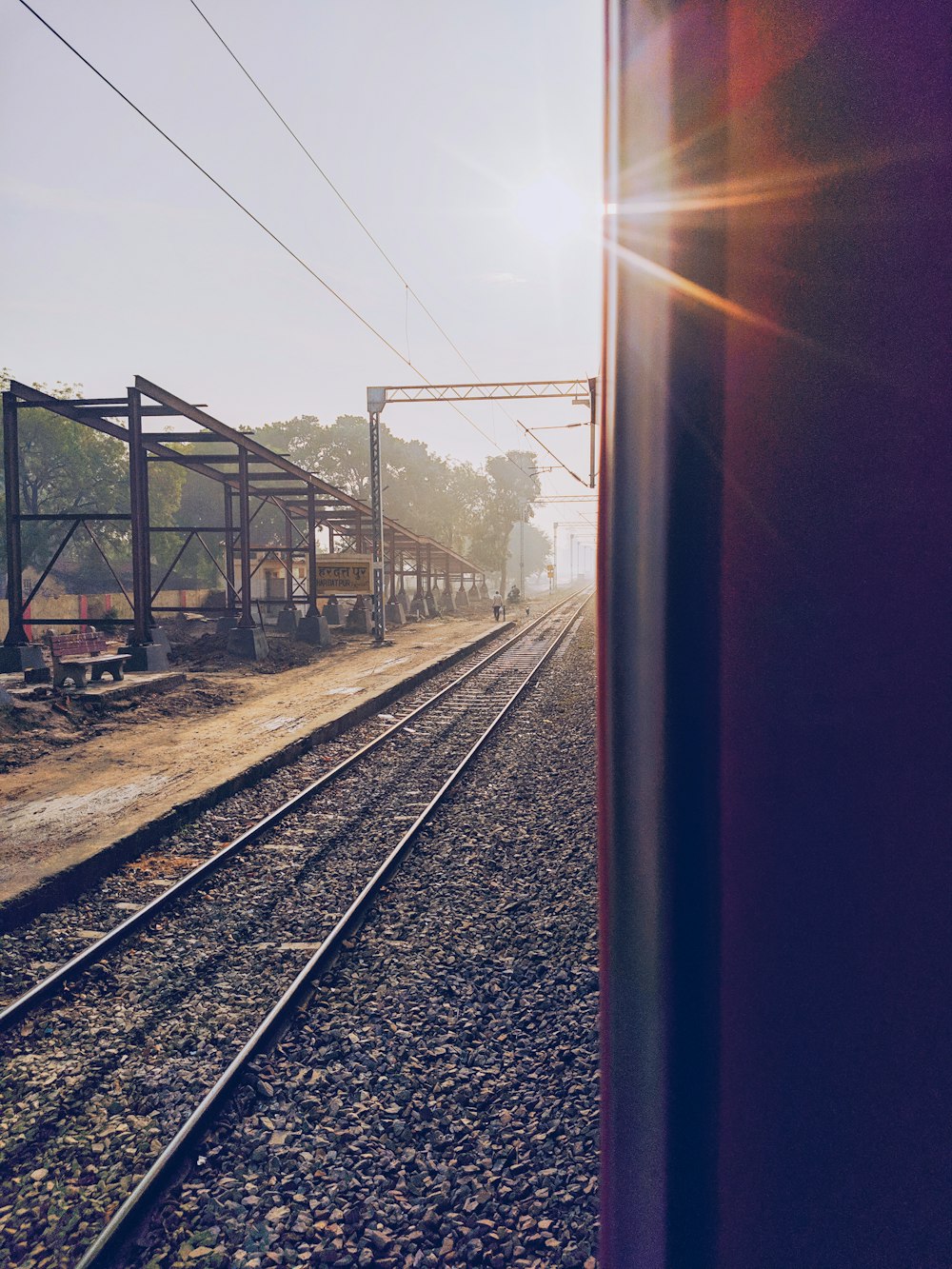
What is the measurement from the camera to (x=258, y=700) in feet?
54.8

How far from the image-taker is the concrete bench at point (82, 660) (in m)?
16.1

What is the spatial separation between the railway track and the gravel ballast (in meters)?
0.17

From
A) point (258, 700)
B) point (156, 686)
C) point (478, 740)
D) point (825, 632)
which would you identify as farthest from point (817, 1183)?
point (156, 686)

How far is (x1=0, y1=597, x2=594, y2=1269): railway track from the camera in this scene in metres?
3.46

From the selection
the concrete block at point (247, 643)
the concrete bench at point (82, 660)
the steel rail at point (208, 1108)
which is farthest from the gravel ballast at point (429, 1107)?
the concrete block at point (247, 643)

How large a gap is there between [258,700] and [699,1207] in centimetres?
1614

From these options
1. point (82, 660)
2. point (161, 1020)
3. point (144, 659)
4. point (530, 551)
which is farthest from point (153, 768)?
point (530, 551)

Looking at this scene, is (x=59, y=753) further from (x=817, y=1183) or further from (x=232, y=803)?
(x=817, y=1183)

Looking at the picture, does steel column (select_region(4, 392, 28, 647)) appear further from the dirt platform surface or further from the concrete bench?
the dirt platform surface

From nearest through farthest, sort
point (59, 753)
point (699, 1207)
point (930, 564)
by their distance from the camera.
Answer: point (930, 564), point (699, 1207), point (59, 753)

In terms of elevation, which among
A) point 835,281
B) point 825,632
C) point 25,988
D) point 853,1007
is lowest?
point 25,988

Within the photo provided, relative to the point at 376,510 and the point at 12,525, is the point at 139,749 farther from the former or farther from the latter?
the point at 376,510

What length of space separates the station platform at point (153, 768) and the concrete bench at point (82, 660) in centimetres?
152

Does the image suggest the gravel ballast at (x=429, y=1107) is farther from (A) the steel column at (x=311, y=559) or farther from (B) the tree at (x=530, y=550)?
(B) the tree at (x=530, y=550)
